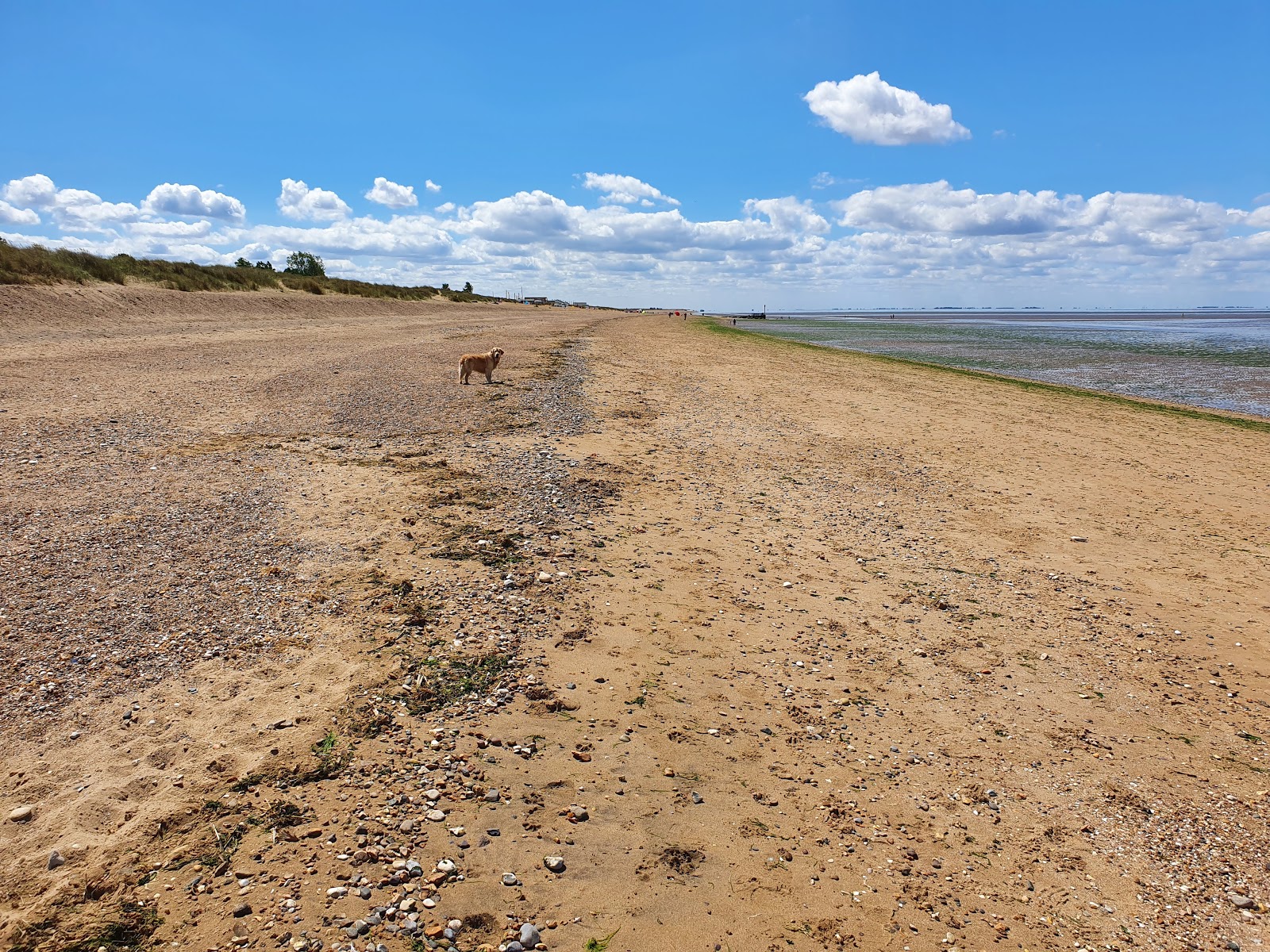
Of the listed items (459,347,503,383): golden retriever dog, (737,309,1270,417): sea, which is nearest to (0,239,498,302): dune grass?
(459,347,503,383): golden retriever dog

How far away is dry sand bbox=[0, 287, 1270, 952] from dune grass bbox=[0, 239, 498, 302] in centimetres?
2079

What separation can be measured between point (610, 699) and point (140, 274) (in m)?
38.4

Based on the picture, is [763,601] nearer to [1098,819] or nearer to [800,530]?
[800,530]

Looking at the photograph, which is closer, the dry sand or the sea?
the dry sand

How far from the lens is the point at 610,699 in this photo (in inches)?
196

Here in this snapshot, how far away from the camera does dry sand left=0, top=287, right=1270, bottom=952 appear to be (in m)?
3.39

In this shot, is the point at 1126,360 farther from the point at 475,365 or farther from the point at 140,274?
the point at 140,274

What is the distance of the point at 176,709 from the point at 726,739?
3.58 meters

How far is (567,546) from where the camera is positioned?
24.4 ft

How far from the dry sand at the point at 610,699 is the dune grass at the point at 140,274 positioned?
20.8 meters

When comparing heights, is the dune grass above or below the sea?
above

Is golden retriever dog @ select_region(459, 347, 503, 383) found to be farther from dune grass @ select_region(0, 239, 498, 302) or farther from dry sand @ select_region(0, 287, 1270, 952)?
dune grass @ select_region(0, 239, 498, 302)

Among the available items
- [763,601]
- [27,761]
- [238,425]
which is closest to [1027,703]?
[763,601]

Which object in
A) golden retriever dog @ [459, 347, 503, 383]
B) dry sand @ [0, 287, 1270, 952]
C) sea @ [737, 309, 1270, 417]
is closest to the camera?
dry sand @ [0, 287, 1270, 952]
